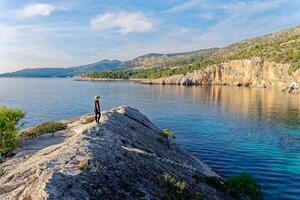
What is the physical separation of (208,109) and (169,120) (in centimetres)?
2405

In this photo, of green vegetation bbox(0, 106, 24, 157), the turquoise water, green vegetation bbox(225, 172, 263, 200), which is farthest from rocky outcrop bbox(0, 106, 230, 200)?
the turquoise water

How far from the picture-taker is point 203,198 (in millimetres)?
21922

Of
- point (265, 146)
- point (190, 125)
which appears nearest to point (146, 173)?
point (265, 146)

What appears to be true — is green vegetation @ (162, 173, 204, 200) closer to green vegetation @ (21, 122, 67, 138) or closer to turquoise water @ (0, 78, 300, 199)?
turquoise water @ (0, 78, 300, 199)

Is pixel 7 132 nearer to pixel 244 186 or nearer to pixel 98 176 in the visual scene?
pixel 98 176

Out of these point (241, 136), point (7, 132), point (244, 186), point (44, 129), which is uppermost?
point (7, 132)

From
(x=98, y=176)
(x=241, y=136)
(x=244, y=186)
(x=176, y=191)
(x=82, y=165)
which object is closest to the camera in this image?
(x=98, y=176)

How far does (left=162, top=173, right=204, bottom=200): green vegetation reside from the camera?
1989cm

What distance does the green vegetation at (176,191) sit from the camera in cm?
1989

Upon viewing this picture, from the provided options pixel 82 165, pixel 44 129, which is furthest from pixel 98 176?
pixel 44 129

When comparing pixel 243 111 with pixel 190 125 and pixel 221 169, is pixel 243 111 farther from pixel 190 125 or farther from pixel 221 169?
pixel 221 169

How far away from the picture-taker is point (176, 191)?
2055 centimetres

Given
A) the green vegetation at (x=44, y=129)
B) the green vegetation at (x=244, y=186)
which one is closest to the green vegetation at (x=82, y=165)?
the green vegetation at (x=244, y=186)

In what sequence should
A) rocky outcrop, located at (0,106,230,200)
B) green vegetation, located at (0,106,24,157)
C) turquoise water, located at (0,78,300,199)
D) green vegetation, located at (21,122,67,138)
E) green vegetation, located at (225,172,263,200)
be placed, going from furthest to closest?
turquoise water, located at (0,78,300,199) → green vegetation, located at (21,122,67,138) → green vegetation, located at (0,106,24,157) → green vegetation, located at (225,172,263,200) → rocky outcrop, located at (0,106,230,200)
